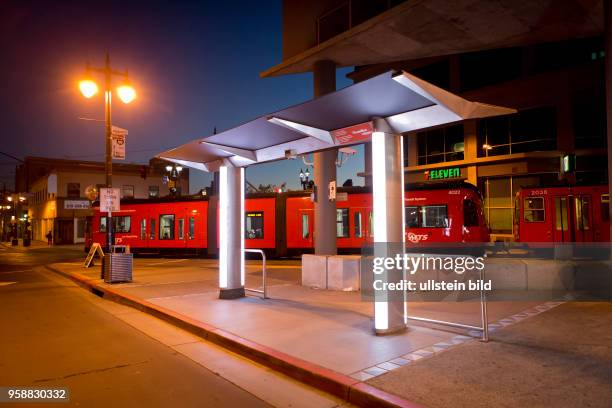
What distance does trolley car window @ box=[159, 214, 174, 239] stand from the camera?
2427 cm

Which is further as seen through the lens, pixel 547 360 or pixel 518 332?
pixel 518 332

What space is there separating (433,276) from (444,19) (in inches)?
285

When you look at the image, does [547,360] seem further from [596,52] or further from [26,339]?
[596,52]

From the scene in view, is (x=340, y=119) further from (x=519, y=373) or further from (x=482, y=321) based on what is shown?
(x=519, y=373)

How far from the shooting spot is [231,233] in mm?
10047

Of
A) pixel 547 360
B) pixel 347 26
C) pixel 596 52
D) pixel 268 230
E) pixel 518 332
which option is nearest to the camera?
pixel 547 360

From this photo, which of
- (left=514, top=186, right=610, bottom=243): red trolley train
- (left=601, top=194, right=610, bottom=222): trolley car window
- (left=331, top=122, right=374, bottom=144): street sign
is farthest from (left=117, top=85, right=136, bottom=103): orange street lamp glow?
(left=601, top=194, right=610, bottom=222): trolley car window

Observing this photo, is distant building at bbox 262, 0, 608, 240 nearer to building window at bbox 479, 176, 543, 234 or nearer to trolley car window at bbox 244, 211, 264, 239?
building window at bbox 479, 176, 543, 234

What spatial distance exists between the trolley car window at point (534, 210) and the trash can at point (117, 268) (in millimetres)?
16340

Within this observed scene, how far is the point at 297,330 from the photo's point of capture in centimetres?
718

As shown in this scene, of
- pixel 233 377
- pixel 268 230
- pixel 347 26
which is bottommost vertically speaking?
pixel 233 377

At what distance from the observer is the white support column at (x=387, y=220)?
674 centimetres

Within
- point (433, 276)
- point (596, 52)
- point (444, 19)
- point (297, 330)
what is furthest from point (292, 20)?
point (596, 52)

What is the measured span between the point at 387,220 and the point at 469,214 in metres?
11.7
